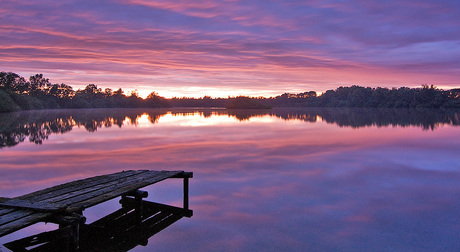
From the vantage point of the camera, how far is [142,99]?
170875 mm

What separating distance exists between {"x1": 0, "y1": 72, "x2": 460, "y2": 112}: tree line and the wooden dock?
7836 cm

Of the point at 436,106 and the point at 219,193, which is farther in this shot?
the point at 436,106

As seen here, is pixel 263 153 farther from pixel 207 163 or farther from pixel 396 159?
pixel 396 159

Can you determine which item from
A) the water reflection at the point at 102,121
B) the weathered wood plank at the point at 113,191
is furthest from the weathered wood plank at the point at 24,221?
the water reflection at the point at 102,121

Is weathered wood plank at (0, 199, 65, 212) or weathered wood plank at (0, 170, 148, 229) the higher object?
weathered wood plank at (0, 199, 65, 212)

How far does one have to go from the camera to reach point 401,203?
375 inches

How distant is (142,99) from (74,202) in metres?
170

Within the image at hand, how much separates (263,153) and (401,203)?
407 inches

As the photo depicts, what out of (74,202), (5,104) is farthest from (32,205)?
(5,104)

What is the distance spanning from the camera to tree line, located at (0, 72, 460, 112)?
10056 cm

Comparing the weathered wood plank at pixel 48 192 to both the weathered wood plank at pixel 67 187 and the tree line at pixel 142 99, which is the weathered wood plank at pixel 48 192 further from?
the tree line at pixel 142 99

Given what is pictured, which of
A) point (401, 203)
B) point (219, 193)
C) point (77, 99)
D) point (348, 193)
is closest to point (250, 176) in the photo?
point (219, 193)

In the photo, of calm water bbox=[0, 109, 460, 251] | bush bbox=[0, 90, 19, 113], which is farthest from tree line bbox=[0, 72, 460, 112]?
calm water bbox=[0, 109, 460, 251]

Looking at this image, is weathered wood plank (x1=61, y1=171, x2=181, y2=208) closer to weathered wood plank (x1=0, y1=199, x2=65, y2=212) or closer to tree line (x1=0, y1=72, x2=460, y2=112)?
weathered wood plank (x1=0, y1=199, x2=65, y2=212)
